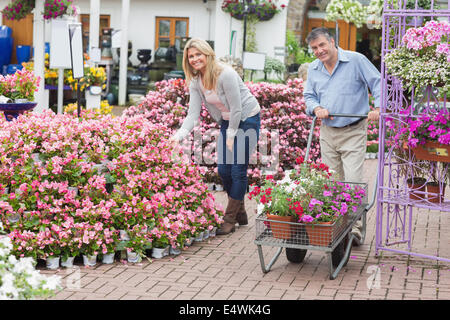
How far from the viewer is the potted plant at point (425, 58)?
210 inches

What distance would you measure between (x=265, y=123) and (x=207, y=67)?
3.63 meters

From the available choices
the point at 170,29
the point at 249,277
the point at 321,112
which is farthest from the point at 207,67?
the point at 170,29

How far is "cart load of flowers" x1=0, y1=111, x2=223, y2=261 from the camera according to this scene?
5.55 meters

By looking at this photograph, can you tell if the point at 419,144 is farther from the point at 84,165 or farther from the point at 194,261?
the point at 84,165

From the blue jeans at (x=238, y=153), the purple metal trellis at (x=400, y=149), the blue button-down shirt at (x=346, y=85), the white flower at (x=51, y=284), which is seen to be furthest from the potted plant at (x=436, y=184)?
the white flower at (x=51, y=284)

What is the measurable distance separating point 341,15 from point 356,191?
551 inches

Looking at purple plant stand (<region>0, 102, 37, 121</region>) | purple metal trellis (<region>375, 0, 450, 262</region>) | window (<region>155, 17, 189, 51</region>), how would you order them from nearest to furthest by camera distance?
purple metal trellis (<region>375, 0, 450, 262</region>)
purple plant stand (<region>0, 102, 37, 121</region>)
window (<region>155, 17, 189, 51</region>)

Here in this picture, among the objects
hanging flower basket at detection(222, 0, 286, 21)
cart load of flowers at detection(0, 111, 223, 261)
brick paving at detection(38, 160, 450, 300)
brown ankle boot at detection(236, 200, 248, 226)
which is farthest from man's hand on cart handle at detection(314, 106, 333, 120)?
hanging flower basket at detection(222, 0, 286, 21)

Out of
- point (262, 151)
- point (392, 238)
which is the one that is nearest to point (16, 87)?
point (262, 151)

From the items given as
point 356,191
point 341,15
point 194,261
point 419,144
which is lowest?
point 194,261

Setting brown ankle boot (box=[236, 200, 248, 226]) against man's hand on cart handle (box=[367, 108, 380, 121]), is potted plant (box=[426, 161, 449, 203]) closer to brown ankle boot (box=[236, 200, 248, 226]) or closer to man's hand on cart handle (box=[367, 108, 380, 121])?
man's hand on cart handle (box=[367, 108, 380, 121])

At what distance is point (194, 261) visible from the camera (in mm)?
A: 5871

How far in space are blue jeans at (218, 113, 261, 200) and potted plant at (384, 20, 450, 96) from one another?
1.54 metres

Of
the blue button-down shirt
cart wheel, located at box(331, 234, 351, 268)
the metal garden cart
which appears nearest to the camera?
the metal garden cart
